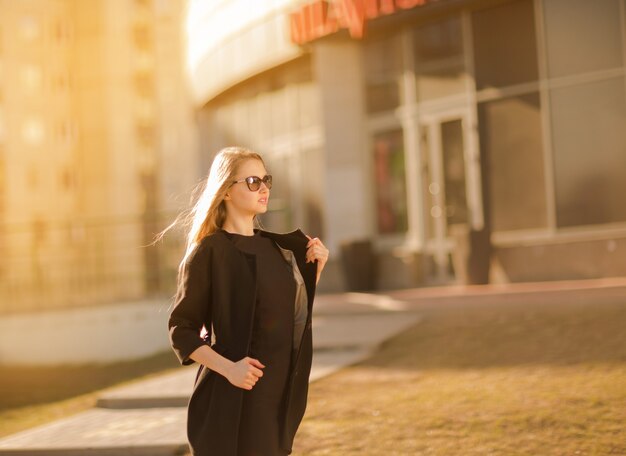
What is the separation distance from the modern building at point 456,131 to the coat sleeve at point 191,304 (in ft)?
34.2

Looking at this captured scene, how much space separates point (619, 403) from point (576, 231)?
7516 mm

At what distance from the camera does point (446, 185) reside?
1512cm

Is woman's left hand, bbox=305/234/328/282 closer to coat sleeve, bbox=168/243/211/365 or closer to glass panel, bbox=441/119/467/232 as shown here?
coat sleeve, bbox=168/243/211/365

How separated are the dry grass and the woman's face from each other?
9.46 feet

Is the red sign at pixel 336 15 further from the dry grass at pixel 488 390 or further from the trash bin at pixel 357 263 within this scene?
the dry grass at pixel 488 390

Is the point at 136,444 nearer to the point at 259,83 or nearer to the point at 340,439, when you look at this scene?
the point at 340,439

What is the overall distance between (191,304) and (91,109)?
52856mm

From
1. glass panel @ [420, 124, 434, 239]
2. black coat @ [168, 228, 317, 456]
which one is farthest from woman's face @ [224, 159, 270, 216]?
glass panel @ [420, 124, 434, 239]

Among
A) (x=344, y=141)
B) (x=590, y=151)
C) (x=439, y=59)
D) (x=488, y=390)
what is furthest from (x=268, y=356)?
(x=344, y=141)

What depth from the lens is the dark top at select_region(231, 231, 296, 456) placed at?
318 cm

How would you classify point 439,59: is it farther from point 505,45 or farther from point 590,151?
point 590,151

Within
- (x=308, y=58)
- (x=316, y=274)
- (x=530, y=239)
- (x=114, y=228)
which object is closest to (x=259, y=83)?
(x=308, y=58)

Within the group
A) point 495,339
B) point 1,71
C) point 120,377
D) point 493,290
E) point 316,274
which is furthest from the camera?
point 1,71

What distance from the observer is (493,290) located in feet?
42.0
